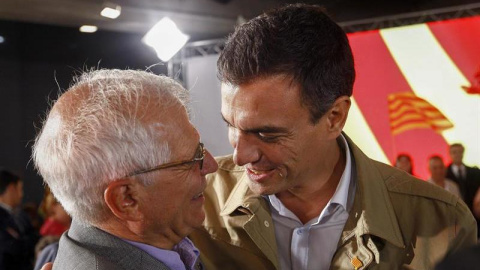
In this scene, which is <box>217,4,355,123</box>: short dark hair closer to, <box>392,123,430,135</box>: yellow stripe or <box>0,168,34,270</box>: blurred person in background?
<box>0,168,34,270</box>: blurred person in background

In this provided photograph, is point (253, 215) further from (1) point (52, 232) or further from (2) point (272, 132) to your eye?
(1) point (52, 232)

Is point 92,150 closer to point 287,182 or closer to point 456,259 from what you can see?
point 287,182

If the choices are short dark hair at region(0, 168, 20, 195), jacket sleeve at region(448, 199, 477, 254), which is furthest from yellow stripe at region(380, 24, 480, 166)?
jacket sleeve at region(448, 199, 477, 254)

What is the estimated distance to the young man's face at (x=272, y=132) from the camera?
5.74 ft

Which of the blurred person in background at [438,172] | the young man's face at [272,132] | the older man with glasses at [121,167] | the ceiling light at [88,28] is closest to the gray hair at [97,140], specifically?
the older man with glasses at [121,167]

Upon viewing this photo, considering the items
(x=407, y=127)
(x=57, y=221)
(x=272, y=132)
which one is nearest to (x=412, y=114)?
(x=407, y=127)

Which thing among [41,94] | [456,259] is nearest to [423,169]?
[41,94]

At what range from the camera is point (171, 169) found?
5.01 feet

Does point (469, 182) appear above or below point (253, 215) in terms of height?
below

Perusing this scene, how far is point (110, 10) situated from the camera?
8828mm

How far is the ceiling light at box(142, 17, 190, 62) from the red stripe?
205cm

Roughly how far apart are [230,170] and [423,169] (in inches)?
250

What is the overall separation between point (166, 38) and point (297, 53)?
21.8ft

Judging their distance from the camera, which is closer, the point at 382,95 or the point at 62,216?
the point at 62,216
